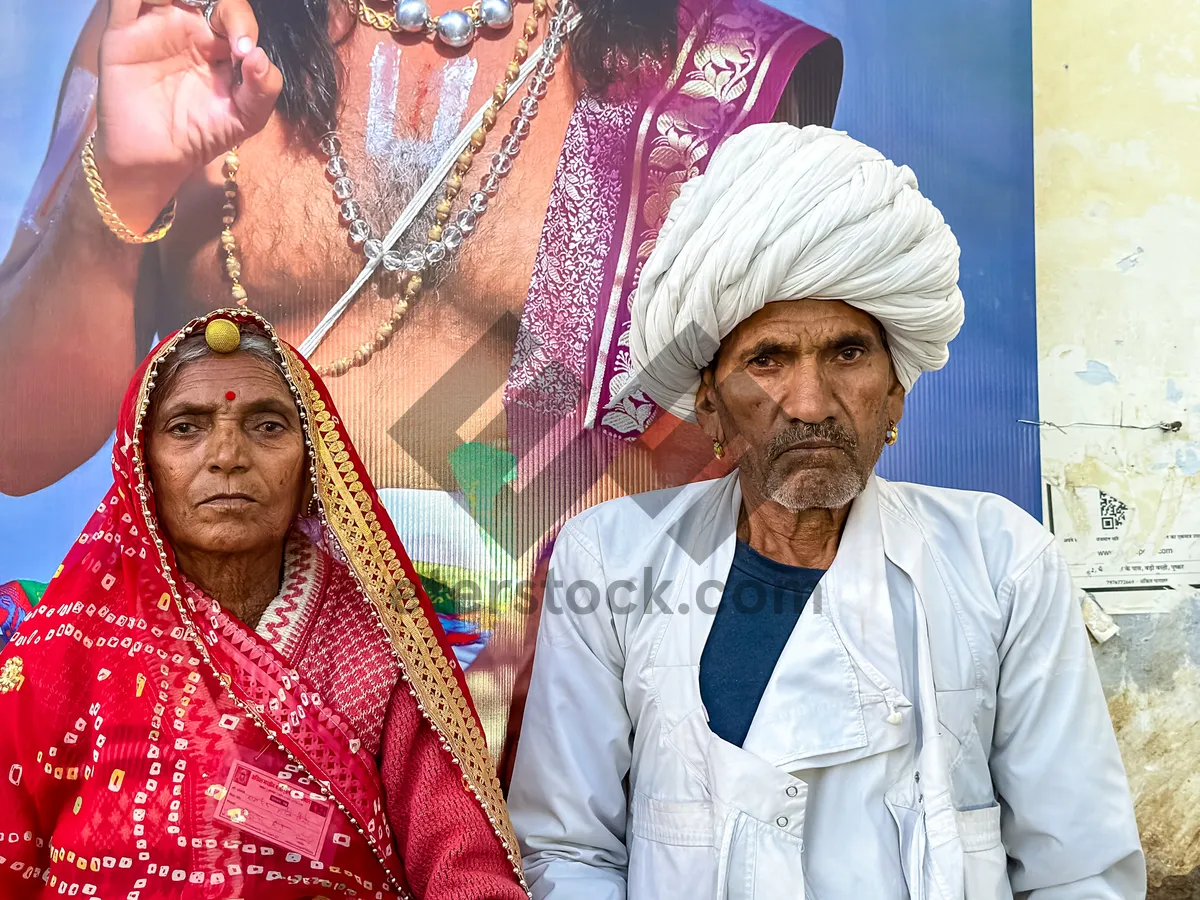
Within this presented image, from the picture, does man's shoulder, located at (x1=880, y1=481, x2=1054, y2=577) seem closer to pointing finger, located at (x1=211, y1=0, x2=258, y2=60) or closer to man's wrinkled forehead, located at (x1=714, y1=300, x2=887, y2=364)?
man's wrinkled forehead, located at (x1=714, y1=300, x2=887, y2=364)

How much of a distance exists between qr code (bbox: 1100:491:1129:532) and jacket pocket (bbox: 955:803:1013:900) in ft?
3.58

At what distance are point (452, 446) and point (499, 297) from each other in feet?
1.24

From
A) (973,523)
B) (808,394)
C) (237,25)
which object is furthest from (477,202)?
(973,523)

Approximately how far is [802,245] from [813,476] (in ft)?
1.40

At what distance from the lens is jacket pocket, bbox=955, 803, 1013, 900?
1.66 meters

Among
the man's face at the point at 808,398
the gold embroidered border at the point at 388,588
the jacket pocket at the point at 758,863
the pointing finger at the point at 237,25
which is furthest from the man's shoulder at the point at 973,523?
the pointing finger at the point at 237,25

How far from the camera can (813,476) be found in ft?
6.06

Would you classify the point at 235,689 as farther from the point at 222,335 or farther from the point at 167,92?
the point at 167,92

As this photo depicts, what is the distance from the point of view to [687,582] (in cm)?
193

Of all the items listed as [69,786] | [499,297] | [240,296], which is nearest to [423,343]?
[499,297]

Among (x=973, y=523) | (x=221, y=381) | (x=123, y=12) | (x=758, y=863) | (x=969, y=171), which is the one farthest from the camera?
(x=969, y=171)

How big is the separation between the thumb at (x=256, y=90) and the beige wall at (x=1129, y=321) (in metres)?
1.92

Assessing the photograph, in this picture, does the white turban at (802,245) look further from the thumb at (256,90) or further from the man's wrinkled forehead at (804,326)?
the thumb at (256,90)

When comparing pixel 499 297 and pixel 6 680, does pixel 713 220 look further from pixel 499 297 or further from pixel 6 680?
pixel 6 680
